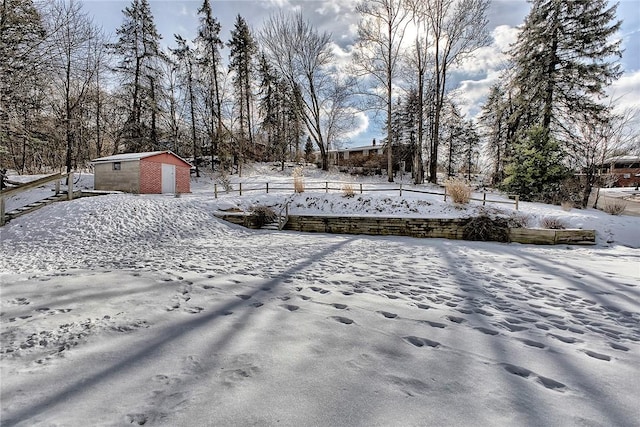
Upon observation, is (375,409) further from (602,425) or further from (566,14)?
(566,14)

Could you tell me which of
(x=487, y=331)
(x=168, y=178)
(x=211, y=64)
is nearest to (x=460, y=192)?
(x=487, y=331)

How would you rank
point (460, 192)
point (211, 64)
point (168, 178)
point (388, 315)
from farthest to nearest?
1. point (211, 64)
2. point (168, 178)
3. point (460, 192)
4. point (388, 315)

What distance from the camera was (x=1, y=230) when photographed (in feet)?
25.4

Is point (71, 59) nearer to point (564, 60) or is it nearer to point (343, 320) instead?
point (343, 320)

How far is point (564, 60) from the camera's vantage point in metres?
15.0

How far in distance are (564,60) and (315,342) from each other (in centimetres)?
2020

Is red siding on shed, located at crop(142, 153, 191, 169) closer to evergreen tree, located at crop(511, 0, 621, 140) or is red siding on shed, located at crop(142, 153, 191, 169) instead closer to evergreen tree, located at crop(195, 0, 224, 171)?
evergreen tree, located at crop(195, 0, 224, 171)

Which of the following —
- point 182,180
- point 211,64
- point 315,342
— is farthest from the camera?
point 211,64

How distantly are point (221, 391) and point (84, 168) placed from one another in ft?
86.9

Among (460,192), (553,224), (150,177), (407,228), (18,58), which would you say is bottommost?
(407,228)

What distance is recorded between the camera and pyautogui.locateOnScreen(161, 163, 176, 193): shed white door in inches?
662

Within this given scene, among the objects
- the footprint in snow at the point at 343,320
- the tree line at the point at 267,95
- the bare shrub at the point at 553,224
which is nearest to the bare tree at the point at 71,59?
the tree line at the point at 267,95

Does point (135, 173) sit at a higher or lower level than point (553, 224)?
higher

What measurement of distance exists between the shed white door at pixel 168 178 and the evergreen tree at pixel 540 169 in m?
18.7
